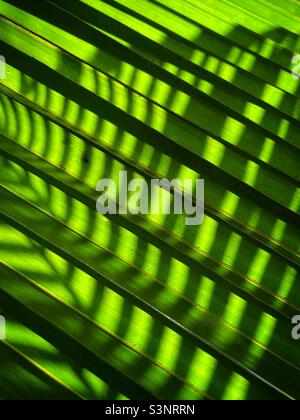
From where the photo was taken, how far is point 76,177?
0.92m

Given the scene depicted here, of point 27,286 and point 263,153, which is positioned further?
point 263,153

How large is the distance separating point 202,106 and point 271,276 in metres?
0.50

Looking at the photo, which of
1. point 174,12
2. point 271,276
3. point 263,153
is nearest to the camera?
point 271,276

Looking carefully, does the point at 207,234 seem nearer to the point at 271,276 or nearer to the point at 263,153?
the point at 271,276

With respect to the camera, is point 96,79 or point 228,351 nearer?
point 228,351

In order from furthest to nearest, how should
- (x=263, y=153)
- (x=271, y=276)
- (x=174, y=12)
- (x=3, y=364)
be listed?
1. (x=174, y=12)
2. (x=263, y=153)
3. (x=271, y=276)
4. (x=3, y=364)

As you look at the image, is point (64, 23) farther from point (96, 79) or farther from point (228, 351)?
point (228, 351)

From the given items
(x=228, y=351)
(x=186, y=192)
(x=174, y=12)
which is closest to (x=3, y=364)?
(x=228, y=351)

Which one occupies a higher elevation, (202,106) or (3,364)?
(202,106)

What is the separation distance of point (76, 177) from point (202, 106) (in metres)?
0.42

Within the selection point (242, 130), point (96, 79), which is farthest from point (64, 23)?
point (242, 130)

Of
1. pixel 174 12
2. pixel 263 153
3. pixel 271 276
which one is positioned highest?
pixel 174 12
